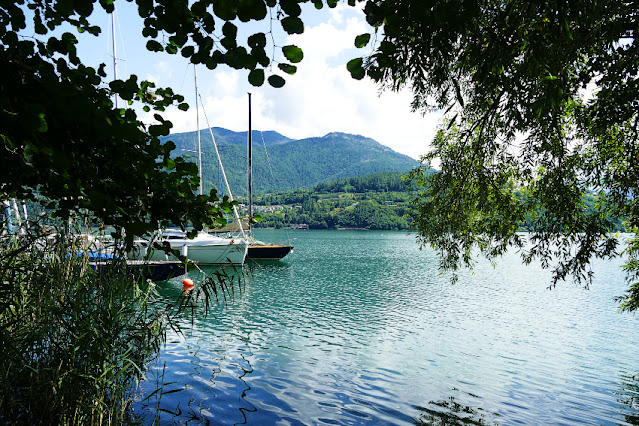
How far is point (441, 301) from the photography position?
19703 millimetres

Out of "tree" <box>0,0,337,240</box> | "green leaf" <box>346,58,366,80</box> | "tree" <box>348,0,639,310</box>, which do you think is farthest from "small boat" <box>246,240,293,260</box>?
"green leaf" <box>346,58,366,80</box>

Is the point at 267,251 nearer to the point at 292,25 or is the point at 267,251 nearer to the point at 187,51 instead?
the point at 187,51

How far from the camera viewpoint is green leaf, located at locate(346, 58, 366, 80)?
181 cm

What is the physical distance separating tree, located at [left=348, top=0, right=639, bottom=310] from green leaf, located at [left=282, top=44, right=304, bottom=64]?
1.28 metres

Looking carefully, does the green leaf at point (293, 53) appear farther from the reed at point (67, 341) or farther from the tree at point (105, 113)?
the reed at point (67, 341)

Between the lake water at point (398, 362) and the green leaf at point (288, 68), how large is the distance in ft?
10.4

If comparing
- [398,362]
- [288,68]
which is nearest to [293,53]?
[288,68]

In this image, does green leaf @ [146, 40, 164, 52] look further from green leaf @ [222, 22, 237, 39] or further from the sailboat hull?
the sailboat hull

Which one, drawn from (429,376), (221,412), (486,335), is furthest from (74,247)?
(486,335)

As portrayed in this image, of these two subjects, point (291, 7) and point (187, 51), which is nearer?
point (291, 7)

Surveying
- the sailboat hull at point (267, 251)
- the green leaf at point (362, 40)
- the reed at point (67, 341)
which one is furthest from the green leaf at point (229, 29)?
the sailboat hull at point (267, 251)

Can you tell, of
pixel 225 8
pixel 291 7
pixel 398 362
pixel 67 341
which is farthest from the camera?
pixel 398 362

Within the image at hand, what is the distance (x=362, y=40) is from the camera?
1.83 m

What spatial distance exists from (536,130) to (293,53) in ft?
18.8
